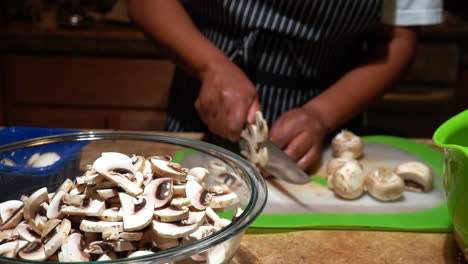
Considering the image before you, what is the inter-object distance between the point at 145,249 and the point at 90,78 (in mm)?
1647

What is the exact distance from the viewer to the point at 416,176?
984 mm

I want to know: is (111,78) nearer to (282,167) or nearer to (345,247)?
(282,167)

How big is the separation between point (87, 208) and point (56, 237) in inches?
1.7

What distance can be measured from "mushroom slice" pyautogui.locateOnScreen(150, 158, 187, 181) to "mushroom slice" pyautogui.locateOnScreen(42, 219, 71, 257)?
0.12 m

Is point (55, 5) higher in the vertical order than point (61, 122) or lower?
higher

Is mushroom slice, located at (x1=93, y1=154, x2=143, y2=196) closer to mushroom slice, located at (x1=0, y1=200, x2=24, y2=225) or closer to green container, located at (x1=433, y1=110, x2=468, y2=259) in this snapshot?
mushroom slice, located at (x1=0, y1=200, x2=24, y2=225)

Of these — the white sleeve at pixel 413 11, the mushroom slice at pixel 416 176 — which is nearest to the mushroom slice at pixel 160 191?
the mushroom slice at pixel 416 176

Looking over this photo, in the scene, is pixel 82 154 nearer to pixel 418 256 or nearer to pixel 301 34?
pixel 418 256

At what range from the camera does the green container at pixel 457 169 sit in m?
0.61

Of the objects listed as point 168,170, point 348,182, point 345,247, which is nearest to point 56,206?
point 168,170

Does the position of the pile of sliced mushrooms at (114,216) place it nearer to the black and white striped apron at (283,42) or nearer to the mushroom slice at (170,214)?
the mushroom slice at (170,214)

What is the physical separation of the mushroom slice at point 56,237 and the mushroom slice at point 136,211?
0.21 feet

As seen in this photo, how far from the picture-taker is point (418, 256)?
2.49 ft

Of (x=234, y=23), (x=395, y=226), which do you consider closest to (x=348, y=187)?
(x=395, y=226)
